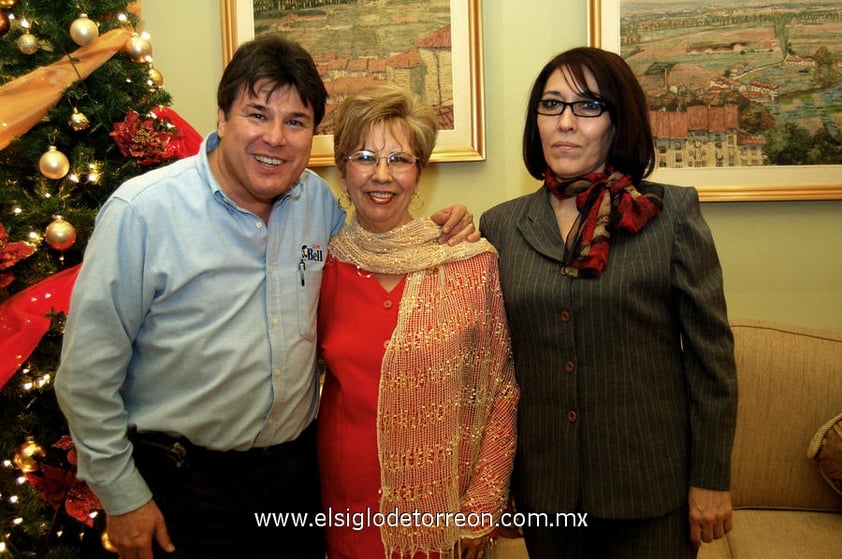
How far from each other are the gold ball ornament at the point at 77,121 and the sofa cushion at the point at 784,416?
2328mm

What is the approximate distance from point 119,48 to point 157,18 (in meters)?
1.07

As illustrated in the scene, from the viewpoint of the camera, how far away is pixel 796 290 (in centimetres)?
268

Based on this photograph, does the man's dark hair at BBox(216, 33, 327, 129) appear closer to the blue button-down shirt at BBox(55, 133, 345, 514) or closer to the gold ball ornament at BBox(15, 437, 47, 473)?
the blue button-down shirt at BBox(55, 133, 345, 514)

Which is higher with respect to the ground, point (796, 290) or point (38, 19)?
point (38, 19)

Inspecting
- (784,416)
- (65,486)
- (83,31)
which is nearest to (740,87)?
(784,416)

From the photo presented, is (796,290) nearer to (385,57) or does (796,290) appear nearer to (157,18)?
(385,57)

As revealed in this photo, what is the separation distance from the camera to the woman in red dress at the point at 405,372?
1.60 metres

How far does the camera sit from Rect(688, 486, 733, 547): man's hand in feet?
4.95

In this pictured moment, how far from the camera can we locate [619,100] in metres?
1.56

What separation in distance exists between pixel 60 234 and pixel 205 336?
699mm

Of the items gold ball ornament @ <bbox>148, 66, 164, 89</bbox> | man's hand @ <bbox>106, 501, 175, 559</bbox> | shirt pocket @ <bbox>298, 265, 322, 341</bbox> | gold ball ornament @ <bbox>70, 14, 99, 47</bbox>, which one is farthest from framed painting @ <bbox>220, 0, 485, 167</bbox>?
Result: man's hand @ <bbox>106, 501, 175, 559</bbox>

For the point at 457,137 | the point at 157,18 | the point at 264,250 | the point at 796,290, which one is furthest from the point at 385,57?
the point at 796,290

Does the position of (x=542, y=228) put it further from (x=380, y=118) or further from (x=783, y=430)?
(x=783, y=430)

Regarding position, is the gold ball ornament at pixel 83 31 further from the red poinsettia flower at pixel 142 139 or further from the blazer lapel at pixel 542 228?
the blazer lapel at pixel 542 228
